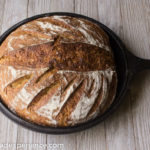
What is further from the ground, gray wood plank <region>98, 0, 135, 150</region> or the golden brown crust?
the golden brown crust

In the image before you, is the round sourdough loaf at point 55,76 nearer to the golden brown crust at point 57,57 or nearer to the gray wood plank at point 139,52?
the golden brown crust at point 57,57

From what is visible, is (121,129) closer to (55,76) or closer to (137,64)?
(137,64)

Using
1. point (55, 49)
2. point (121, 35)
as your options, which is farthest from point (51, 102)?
point (121, 35)

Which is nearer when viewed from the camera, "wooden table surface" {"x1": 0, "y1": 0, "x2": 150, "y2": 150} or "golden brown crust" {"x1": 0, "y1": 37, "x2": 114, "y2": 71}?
"golden brown crust" {"x1": 0, "y1": 37, "x2": 114, "y2": 71}

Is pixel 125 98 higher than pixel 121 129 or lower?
higher

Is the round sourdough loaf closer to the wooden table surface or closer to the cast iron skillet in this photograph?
the cast iron skillet

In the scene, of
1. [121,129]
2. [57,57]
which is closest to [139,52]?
[121,129]

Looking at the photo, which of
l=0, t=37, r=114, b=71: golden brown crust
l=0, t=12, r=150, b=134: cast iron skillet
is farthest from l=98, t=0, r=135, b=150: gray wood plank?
l=0, t=37, r=114, b=71: golden brown crust
